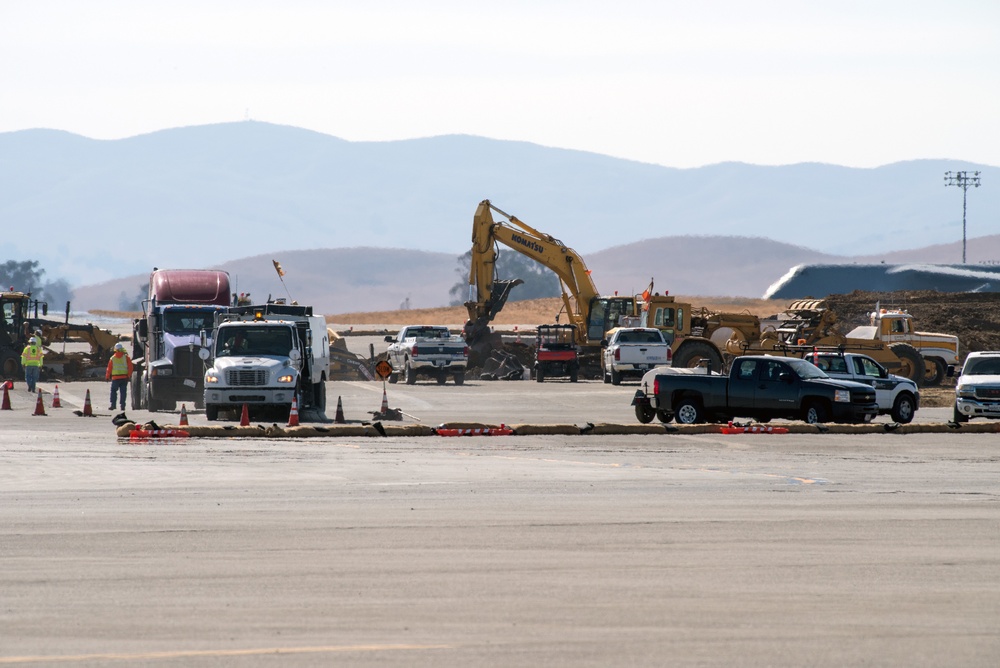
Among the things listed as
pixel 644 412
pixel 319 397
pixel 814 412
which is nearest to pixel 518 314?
pixel 319 397

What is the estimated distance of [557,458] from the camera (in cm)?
2178

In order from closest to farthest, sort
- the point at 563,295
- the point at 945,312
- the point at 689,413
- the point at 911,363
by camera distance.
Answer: the point at 689,413 → the point at 911,363 → the point at 563,295 → the point at 945,312

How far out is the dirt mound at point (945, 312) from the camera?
2461 inches

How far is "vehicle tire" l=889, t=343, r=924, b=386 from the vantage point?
148 ft

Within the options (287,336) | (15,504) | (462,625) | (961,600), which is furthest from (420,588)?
(287,336)

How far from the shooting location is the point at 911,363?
4541 cm

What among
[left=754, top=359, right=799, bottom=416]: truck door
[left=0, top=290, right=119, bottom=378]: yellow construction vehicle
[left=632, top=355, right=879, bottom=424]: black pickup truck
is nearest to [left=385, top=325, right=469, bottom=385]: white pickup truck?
[left=0, top=290, right=119, bottom=378]: yellow construction vehicle

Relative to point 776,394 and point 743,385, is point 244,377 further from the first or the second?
point 776,394

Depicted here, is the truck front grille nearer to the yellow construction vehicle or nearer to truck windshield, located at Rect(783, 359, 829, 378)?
truck windshield, located at Rect(783, 359, 829, 378)

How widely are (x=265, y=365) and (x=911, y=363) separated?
24325mm

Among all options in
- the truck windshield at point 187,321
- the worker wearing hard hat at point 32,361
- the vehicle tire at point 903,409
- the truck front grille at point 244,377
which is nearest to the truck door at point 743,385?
the vehicle tire at point 903,409

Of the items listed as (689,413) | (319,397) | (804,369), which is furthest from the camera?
(319,397)

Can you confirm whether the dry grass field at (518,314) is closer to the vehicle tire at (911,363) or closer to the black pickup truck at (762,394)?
the vehicle tire at (911,363)

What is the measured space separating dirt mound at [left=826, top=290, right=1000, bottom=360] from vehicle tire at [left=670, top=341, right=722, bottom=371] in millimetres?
16913
